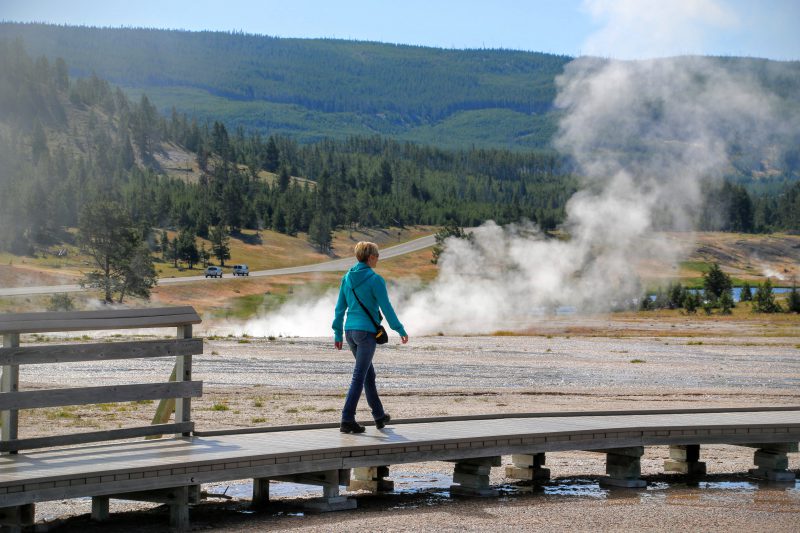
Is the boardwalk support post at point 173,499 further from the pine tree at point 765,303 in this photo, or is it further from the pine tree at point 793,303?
the pine tree at point 793,303

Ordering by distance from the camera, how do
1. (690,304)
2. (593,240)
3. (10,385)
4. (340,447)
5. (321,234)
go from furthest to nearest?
(321,234), (690,304), (593,240), (340,447), (10,385)

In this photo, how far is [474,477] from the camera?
46.1 feet

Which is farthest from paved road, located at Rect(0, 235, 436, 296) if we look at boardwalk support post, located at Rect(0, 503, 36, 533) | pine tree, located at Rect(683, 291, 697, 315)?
boardwalk support post, located at Rect(0, 503, 36, 533)

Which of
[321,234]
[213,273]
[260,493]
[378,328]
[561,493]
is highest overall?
[321,234]

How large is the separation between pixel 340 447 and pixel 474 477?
227 centimetres

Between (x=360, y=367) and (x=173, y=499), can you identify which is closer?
(x=173, y=499)

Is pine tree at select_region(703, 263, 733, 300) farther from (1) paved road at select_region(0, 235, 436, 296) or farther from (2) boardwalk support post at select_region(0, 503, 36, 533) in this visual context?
(2) boardwalk support post at select_region(0, 503, 36, 533)

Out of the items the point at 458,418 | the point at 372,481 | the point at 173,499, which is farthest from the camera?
the point at 458,418

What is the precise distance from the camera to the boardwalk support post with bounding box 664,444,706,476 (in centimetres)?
1595

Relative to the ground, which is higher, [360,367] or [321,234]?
[321,234]

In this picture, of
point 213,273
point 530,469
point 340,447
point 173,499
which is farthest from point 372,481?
point 213,273

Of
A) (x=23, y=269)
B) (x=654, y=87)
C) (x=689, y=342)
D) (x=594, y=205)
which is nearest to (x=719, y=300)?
(x=594, y=205)

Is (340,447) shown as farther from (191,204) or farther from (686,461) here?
(191,204)

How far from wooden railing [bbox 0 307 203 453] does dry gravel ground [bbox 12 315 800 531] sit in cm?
98
